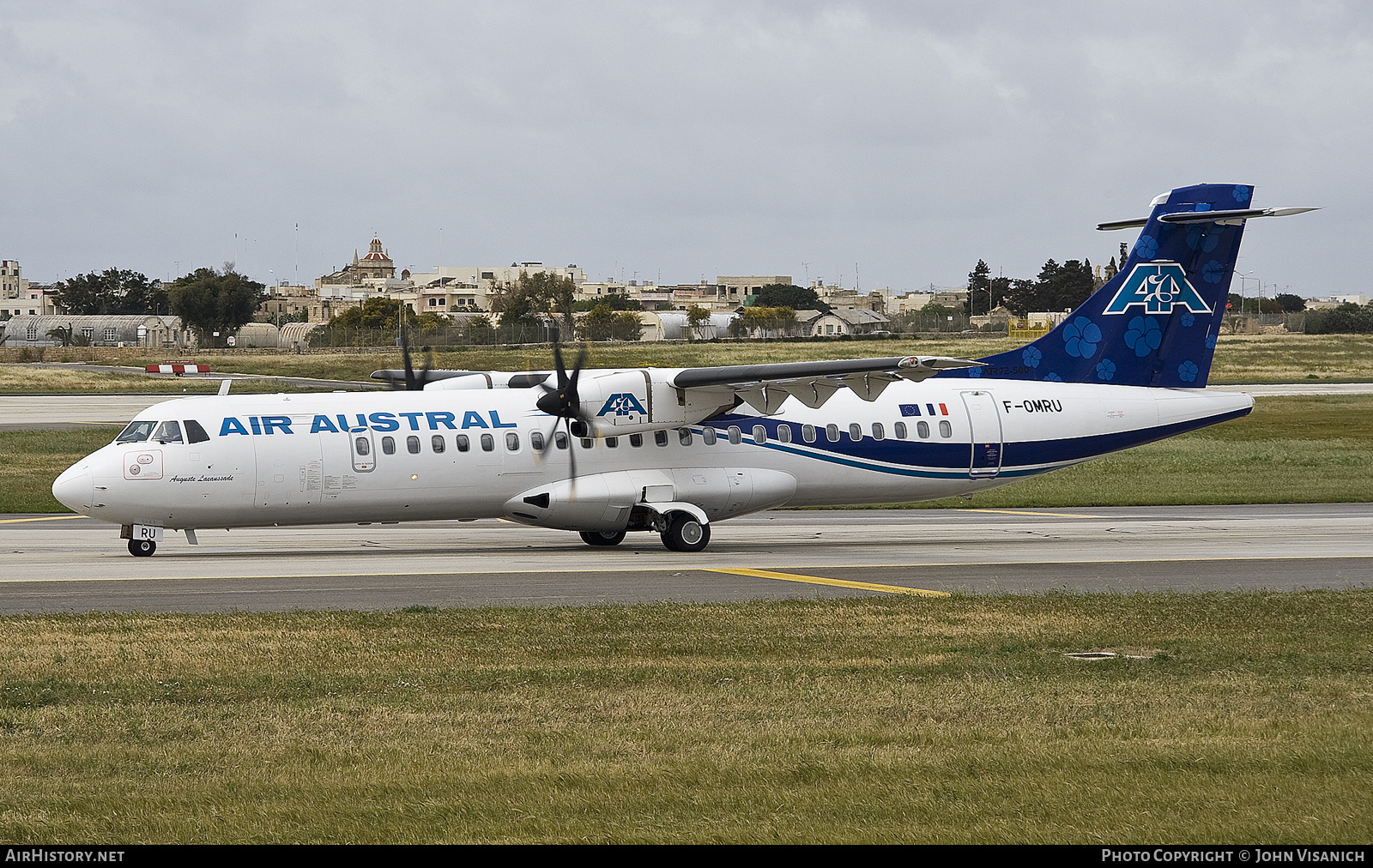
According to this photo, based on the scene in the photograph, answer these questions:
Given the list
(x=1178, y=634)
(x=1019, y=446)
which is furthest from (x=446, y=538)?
(x=1178, y=634)

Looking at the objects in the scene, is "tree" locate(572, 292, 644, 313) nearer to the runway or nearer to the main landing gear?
the runway

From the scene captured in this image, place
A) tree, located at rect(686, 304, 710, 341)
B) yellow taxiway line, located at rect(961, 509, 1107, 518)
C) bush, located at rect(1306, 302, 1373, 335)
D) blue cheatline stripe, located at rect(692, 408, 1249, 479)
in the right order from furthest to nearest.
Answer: tree, located at rect(686, 304, 710, 341)
bush, located at rect(1306, 302, 1373, 335)
yellow taxiway line, located at rect(961, 509, 1107, 518)
blue cheatline stripe, located at rect(692, 408, 1249, 479)

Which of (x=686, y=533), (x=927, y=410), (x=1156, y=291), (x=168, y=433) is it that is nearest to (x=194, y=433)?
(x=168, y=433)

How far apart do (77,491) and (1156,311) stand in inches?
787

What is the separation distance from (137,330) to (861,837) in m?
147

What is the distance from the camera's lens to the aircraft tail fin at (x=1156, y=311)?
27.8 metres

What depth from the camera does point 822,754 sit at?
32.1 ft

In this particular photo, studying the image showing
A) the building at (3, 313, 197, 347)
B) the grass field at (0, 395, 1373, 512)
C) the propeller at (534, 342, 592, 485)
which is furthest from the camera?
the building at (3, 313, 197, 347)

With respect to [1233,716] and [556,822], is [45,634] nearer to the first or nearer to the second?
[556,822]

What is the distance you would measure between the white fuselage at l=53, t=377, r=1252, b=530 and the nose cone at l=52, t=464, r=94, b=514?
0.03m

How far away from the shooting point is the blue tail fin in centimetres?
2783

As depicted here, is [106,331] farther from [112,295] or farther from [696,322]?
[696,322]

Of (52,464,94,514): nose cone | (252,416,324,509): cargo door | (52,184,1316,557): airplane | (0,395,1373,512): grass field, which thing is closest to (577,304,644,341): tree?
(0,395,1373,512): grass field
